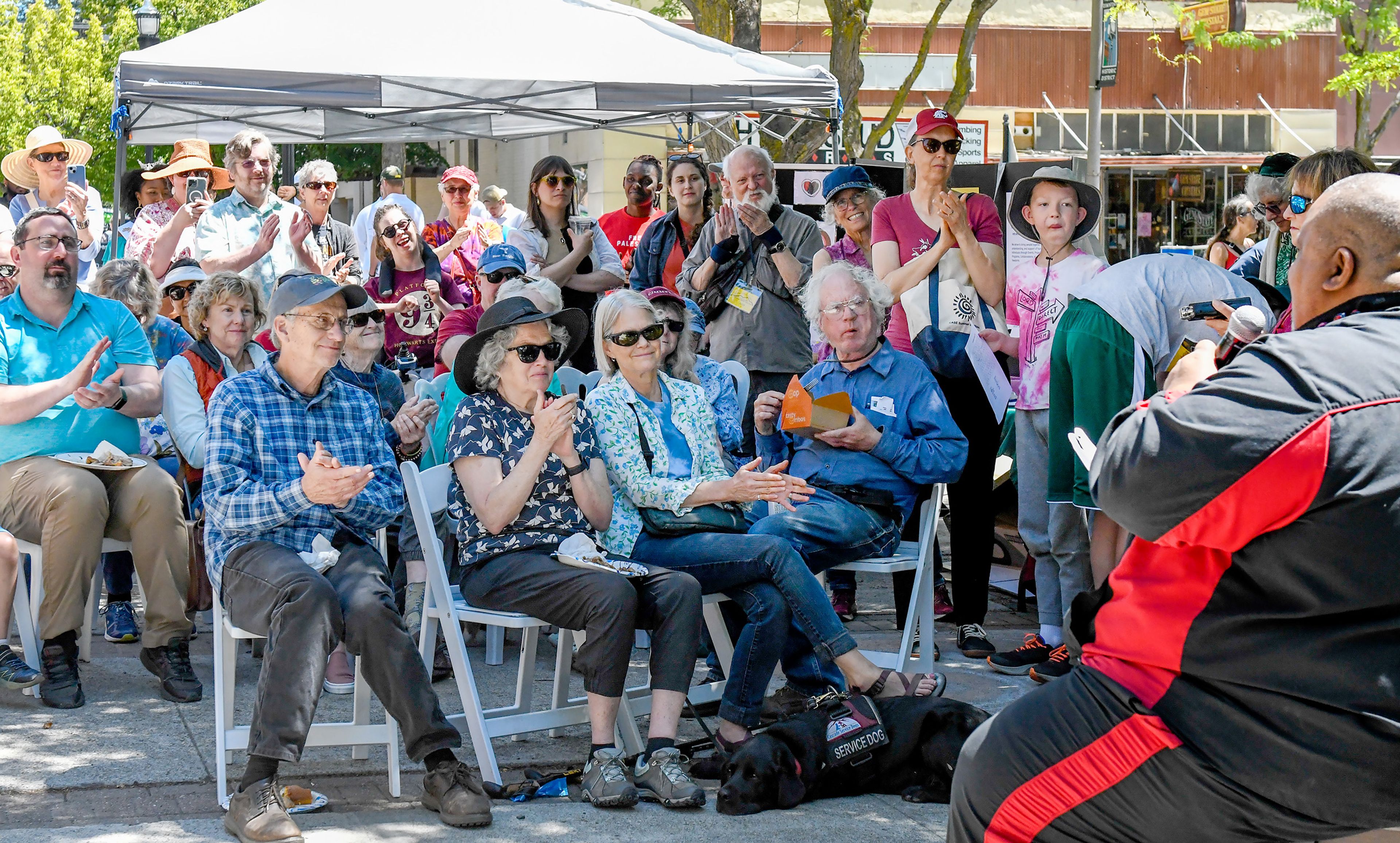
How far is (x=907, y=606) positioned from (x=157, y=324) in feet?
11.0

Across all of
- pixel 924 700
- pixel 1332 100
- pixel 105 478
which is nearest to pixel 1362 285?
pixel 924 700

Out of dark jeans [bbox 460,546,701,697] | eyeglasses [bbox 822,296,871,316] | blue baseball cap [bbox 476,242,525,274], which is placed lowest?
dark jeans [bbox 460,546,701,697]

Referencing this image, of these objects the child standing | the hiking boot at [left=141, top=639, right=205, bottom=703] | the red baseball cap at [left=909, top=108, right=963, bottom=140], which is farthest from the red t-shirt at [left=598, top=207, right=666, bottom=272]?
the hiking boot at [left=141, top=639, right=205, bottom=703]

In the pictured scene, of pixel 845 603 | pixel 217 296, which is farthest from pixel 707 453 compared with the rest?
pixel 217 296

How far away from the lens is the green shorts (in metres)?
4.66

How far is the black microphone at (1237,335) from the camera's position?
93.7 inches

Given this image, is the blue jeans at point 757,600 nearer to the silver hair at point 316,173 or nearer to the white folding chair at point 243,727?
the white folding chair at point 243,727

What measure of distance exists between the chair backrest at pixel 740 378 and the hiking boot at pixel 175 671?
2.34 metres

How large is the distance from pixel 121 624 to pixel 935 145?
392cm

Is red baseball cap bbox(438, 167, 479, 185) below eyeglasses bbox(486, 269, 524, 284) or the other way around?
the other way around

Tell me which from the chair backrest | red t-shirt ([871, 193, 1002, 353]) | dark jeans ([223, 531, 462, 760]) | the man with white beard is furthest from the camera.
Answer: the man with white beard

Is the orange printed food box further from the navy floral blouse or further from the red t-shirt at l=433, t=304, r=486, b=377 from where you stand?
the red t-shirt at l=433, t=304, r=486, b=377

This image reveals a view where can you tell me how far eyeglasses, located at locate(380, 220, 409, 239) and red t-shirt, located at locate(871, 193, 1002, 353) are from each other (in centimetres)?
247

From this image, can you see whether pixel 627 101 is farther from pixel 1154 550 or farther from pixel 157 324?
pixel 1154 550
